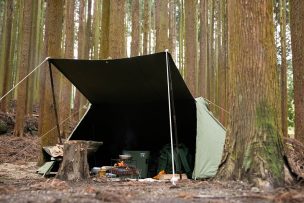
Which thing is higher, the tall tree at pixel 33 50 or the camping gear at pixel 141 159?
the tall tree at pixel 33 50

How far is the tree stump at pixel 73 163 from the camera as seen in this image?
15.3 ft

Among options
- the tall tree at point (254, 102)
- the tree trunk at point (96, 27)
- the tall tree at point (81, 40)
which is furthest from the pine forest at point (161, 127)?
the tree trunk at point (96, 27)

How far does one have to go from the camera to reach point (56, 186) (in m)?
3.74

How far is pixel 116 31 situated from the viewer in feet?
21.3

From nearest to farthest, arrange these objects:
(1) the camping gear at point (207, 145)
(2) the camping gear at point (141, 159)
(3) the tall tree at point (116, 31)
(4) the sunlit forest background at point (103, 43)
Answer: (1) the camping gear at point (207, 145), (2) the camping gear at point (141, 159), (3) the tall tree at point (116, 31), (4) the sunlit forest background at point (103, 43)

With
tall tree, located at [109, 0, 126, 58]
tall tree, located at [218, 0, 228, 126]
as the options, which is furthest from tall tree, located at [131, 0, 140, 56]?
tall tree, located at [109, 0, 126, 58]

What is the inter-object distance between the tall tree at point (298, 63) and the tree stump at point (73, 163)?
3.25 meters

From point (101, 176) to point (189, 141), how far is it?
6.40 ft

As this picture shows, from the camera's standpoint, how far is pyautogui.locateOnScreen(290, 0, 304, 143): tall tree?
5.54 meters

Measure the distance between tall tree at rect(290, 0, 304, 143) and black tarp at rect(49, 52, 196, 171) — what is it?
1625 millimetres

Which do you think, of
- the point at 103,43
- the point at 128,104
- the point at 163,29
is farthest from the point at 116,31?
the point at 163,29

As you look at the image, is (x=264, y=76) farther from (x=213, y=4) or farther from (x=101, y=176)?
(x=213, y=4)

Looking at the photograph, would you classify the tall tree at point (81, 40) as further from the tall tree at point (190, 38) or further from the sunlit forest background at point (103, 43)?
the tall tree at point (190, 38)

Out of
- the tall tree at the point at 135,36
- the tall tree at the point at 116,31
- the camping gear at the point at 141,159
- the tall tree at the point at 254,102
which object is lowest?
the camping gear at the point at 141,159
